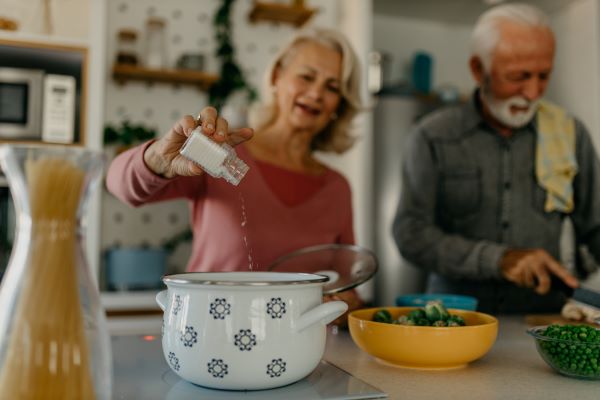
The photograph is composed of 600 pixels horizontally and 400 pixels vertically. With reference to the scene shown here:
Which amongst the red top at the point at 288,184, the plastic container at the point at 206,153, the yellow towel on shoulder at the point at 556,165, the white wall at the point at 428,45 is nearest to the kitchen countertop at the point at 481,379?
the plastic container at the point at 206,153

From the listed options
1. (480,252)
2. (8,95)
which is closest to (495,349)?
(480,252)

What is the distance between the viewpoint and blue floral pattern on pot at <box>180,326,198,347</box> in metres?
0.62

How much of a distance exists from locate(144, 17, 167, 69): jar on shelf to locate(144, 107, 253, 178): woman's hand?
194 centimetres

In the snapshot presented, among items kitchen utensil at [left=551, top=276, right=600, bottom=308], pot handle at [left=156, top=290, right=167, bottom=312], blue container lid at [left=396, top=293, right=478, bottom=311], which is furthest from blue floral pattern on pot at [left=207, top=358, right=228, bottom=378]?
kitchen utensil at [left=551, top=276, right=600, bottom=308]

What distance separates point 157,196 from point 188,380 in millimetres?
593

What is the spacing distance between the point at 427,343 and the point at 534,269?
2.04 ft

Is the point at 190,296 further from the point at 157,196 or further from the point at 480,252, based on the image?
the point at 480,252

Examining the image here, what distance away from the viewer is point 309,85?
1.44 m

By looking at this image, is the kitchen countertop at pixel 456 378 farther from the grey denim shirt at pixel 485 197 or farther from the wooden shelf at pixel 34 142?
the wooden shelf at pixel 34 142

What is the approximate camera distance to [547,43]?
1.60 m

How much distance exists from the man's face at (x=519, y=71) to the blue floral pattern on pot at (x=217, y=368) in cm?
129

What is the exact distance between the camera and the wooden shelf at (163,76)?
107 inches

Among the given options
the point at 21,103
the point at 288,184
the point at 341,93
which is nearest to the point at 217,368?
the point at 288,184

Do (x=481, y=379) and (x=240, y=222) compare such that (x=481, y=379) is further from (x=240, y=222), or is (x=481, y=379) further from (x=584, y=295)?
(x=240, y=222)
